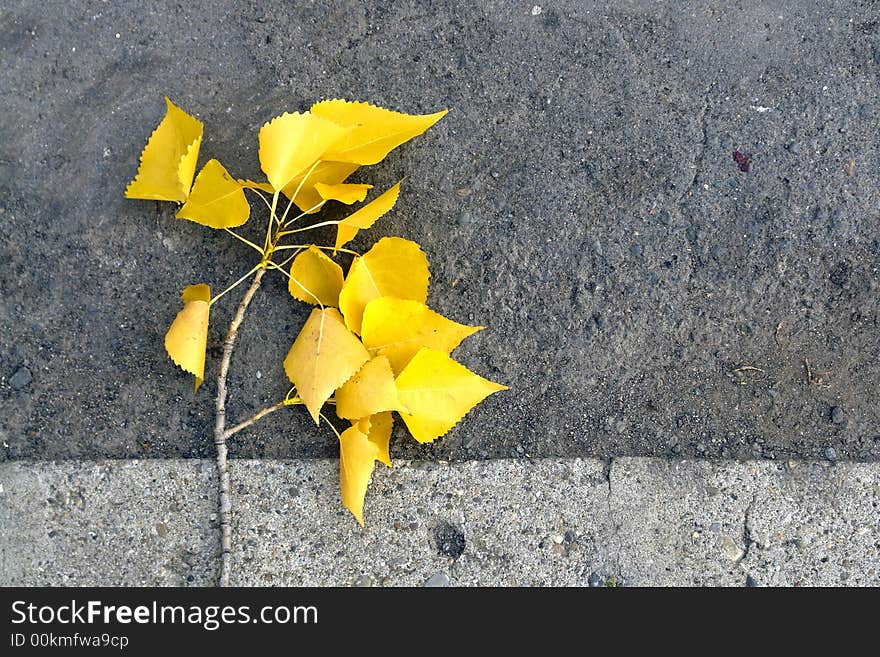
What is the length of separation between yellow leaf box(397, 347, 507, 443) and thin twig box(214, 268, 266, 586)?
394 millimetres

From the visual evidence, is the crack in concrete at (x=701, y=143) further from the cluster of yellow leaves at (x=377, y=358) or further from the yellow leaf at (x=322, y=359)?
the yellow leaf at (x=322, y=359)

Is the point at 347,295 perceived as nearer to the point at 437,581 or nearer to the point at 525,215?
the point at 525,215

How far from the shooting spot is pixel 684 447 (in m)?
1.58

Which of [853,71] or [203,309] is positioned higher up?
[853,71]

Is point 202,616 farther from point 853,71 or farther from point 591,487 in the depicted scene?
point 853,71

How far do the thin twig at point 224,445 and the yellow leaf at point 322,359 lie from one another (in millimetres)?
164

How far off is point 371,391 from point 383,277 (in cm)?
24

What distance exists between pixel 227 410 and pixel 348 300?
0.37 metres

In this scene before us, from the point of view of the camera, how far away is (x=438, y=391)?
4.66ft

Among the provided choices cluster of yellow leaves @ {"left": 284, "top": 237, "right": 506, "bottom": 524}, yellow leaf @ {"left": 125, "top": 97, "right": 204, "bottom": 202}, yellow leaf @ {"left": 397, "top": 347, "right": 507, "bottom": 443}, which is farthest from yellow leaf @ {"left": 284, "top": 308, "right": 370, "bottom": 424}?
yellow leaf @ {"left": 125, "top": 97, "right": 204, "bottom": 202}

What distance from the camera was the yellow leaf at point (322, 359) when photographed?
4.57 feet

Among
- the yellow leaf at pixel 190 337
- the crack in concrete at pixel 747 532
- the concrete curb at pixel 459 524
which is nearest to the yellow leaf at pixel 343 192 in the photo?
the yellow leaf at pixel 190 337

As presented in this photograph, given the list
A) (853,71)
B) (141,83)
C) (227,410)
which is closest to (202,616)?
(227,410)

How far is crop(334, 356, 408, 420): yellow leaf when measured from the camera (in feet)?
4.55
